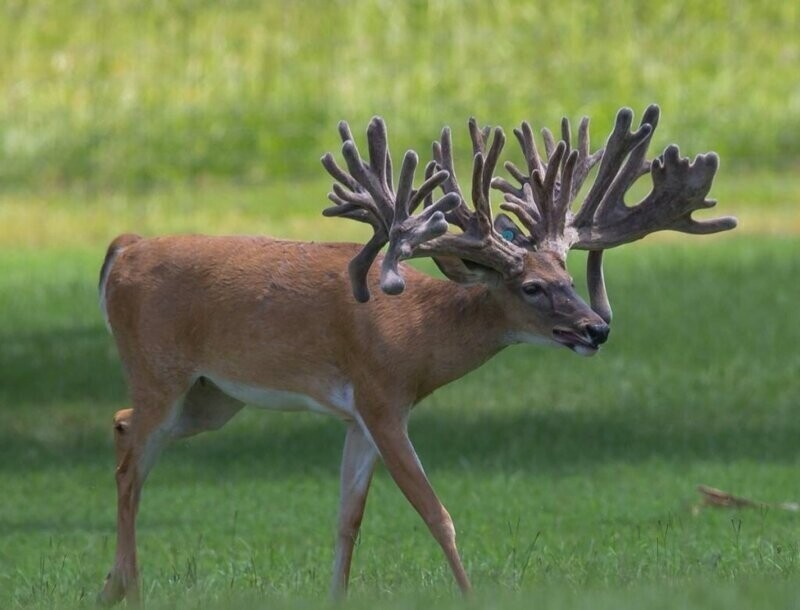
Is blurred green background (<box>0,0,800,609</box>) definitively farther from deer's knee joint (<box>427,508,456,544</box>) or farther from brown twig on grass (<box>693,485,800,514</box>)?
deer's knee joint (<box>427,508,456,544</box>)

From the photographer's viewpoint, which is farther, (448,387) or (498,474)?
(448,387)

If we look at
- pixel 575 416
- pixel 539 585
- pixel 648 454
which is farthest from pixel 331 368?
pixel 575 416

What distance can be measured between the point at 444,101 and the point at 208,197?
4181 mm

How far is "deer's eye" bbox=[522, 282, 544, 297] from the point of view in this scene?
32.2ft

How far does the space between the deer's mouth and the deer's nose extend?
0.07ft

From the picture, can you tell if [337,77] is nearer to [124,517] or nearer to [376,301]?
[124,517]

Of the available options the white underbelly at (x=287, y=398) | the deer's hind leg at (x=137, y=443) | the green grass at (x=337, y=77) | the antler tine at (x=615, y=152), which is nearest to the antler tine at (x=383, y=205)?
the white underbelly at (x=287, y=398)

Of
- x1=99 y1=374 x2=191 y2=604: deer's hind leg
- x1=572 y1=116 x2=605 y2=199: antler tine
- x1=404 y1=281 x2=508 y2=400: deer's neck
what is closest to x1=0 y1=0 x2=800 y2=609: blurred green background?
x1=99 y1=374 x2=191 y2=604: deer's hind leg

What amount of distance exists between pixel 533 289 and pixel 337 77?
23793 millimetres

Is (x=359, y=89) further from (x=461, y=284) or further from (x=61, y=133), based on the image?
(x=461, y=284)

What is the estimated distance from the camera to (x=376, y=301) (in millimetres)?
10242

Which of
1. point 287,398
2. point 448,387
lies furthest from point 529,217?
point 448,387

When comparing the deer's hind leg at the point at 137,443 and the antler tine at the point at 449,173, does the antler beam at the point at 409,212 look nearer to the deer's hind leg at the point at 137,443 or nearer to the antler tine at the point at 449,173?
the antler tine at the point at 449,173

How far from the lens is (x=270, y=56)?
33.9 metres
